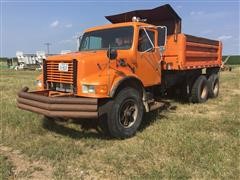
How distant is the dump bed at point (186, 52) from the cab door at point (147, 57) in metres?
1.00

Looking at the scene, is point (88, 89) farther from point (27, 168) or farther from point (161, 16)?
point (161, 16)

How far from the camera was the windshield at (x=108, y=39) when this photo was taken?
6949 mm

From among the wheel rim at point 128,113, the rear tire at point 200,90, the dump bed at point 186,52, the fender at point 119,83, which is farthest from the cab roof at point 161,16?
the wheel rim at point 128,113

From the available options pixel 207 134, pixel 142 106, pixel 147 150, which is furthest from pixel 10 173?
pixel 207 134

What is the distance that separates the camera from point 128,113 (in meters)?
6.45

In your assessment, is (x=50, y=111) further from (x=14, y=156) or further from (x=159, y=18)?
(x=159, y=18)

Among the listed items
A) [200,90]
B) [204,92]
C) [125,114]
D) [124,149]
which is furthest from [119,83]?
[204,92]

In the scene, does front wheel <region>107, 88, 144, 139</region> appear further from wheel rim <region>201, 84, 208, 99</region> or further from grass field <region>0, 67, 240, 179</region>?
wheel rim <region>201, 84, 208, 99</region>

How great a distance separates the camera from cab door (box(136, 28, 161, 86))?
7.01 meters

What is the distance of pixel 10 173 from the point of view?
4.62 metres

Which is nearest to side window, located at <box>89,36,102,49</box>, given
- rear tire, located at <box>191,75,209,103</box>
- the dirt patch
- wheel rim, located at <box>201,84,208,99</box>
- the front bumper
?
the front bumper

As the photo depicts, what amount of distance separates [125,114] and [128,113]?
0.10 metres

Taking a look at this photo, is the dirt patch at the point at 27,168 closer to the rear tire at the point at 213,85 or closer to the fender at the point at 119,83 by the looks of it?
the fender at the point at 119,83

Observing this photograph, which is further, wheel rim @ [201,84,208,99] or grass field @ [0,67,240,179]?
wheel rim @ [201,84,208,99]
